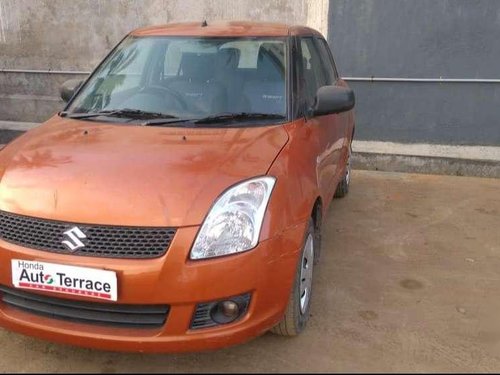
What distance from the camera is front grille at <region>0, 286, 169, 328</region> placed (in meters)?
2.36

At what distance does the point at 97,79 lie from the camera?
3.73 m

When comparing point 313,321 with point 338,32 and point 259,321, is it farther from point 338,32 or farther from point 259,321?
point 338,32

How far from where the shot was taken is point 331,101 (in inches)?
131

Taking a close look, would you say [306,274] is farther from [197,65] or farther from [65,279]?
[197,65]

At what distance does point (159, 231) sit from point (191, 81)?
144cm

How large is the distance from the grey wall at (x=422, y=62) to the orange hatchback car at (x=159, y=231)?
356cm

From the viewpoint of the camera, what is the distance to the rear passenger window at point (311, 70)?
365cm

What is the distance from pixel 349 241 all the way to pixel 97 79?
2.32 meters

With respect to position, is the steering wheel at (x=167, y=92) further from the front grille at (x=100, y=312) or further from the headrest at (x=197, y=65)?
the front grille at (x=100, y=312)

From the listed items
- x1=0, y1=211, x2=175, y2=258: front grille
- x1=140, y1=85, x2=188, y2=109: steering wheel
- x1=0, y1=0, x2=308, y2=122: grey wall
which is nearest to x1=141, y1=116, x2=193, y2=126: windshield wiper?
x1=140, y1=85, x2=188, y2=109: steering wheel

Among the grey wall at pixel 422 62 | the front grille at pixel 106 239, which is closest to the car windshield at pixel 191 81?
the front grille at pixel 106 239

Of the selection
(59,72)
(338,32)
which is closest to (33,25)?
(59,72)

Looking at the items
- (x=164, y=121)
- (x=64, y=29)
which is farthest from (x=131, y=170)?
(x=64, y=29)

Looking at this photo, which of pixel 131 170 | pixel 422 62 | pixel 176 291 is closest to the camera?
pixel 176 291
